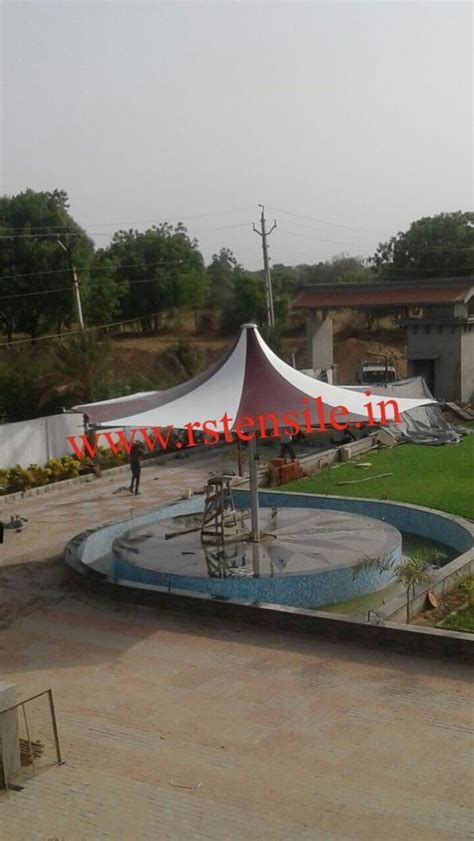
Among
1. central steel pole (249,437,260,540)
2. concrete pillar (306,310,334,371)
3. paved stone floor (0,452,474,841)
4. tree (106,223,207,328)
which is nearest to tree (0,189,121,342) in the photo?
tree (106,223,207,328)

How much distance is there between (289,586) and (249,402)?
8.31 feet

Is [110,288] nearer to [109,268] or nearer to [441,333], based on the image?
[109,268]

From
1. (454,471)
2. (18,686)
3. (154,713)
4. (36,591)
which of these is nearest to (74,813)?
(154,713)

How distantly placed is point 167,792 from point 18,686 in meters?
2.89

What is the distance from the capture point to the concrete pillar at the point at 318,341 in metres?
34.5

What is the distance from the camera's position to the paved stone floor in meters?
6.29

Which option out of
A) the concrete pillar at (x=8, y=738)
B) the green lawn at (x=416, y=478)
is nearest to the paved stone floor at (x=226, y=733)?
the concrete pillar at (x=8, y=738)

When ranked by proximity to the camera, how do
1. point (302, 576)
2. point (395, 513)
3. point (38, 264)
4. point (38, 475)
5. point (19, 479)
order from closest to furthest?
point (302, 576) < point (395, 513) < point (19, 479) < point (38, 475) < point (38, 264)

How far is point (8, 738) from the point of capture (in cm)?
696

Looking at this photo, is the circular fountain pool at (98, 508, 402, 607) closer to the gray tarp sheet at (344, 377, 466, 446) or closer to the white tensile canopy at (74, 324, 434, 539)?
the white tensile canopy at (74, 324, 434, 539)

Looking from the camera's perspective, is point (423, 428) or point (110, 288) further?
point (110, 288)

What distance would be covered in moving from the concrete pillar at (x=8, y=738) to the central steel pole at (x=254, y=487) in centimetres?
612

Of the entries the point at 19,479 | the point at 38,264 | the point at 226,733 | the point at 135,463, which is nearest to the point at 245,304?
the point at 38,264

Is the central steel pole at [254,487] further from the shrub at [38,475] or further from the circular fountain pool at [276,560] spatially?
the shrub at [38,475]
